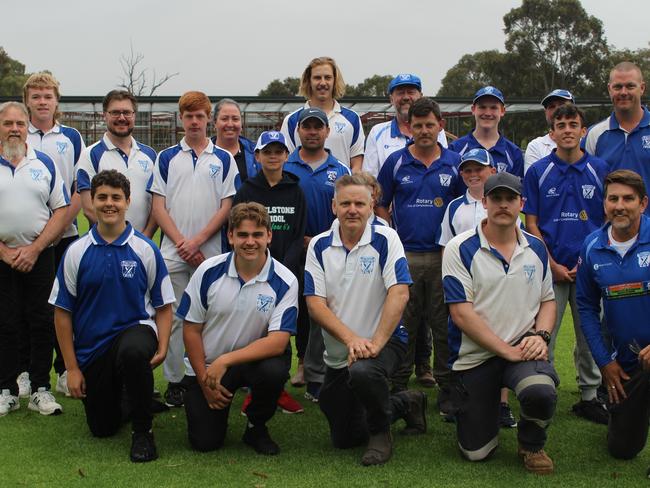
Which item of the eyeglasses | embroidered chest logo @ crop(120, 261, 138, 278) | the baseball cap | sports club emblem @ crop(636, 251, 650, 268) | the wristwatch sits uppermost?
the eyeglasses

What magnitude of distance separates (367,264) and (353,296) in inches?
9.2

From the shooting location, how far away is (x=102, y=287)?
502cm

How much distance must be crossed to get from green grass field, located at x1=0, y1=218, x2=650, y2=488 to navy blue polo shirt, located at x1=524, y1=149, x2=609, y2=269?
4.34 feet

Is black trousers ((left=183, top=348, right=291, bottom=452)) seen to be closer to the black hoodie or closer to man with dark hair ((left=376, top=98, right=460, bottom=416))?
the black hoodie

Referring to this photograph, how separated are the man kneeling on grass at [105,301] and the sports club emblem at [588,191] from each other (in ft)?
10.5

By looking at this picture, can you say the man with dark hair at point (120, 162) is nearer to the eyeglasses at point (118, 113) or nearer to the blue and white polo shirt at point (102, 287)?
the eyeglasses at point (118, 113)

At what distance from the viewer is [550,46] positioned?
182 feet

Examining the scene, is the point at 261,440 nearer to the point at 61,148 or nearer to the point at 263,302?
the point at 263,302

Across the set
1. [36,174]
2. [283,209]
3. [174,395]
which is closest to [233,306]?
[283,209]

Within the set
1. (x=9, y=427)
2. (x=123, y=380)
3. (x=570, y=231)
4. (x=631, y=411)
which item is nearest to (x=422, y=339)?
(x=570, y=231)

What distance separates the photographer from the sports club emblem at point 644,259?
4.77m

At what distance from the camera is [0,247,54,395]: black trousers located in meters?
5.71

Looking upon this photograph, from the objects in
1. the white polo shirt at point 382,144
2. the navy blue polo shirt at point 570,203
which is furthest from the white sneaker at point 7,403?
the navy blue polo shirt at point 570,203

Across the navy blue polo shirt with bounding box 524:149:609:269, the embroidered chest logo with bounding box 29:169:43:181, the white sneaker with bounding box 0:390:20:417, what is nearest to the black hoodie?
the embroidered chest logo with bounding box 29:169:43:181
